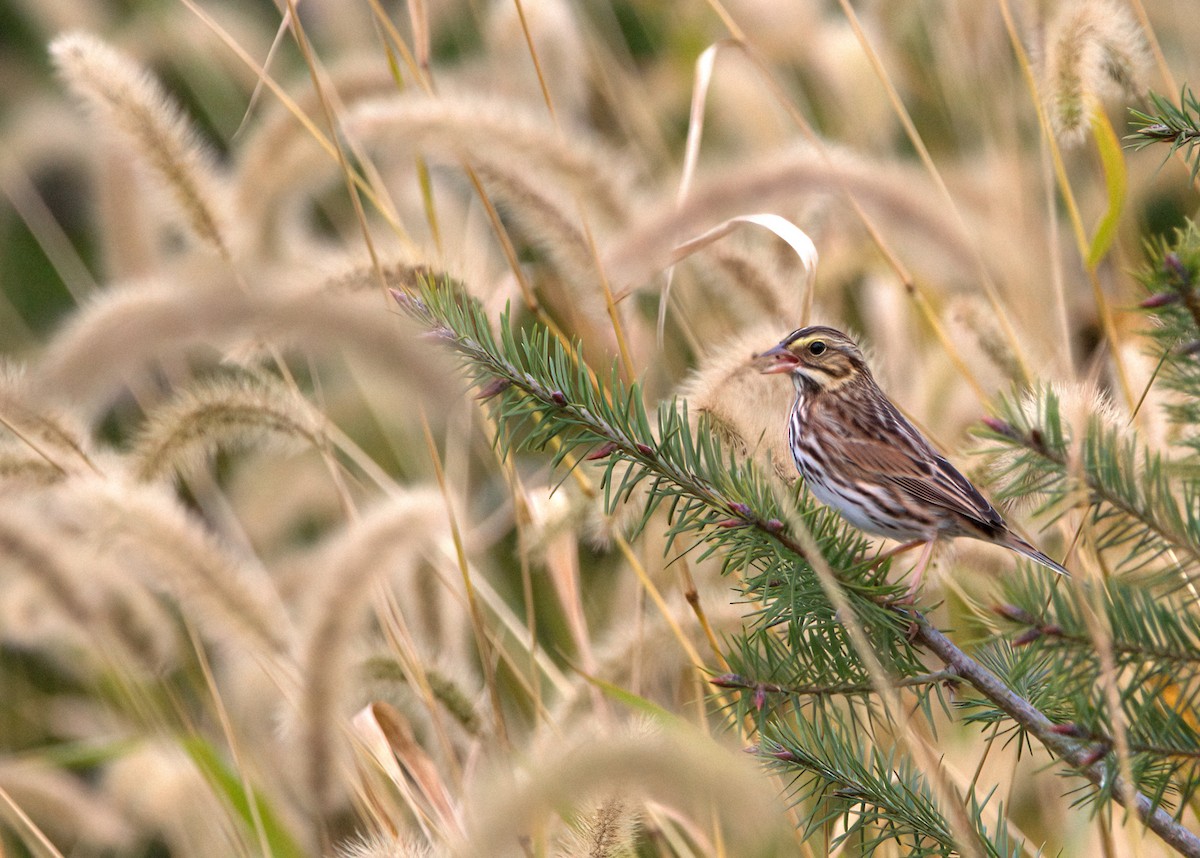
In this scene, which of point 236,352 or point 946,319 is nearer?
point 236,352

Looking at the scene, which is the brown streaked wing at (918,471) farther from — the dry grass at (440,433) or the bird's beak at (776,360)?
the bird's beak at (776,360)

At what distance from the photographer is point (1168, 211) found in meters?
5.11

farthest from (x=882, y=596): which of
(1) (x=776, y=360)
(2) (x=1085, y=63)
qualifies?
(2) (x=1085, y=63)

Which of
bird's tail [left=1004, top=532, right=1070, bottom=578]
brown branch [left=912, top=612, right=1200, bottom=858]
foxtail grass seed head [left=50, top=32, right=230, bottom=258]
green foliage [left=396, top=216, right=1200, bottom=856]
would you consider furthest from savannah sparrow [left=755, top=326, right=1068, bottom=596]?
foxtail grass seed head [left=50, top=32, right=230, bottom=258]

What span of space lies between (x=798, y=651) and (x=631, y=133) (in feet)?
9.07

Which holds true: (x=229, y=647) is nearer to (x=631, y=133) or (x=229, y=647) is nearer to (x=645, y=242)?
(x=645, y=242)

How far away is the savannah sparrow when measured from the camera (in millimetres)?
2344

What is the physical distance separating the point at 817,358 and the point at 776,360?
27 cm

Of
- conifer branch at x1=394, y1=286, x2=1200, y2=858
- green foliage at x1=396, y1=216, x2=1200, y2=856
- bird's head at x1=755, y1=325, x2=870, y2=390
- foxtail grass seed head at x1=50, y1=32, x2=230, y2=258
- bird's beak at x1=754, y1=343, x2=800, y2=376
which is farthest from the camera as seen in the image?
foxtail grass seed head at x1=50, y1=32, x2=230, y2=258

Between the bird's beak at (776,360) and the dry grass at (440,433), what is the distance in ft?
0.15

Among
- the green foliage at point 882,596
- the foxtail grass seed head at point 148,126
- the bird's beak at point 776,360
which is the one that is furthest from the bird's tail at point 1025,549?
the foxtail grass seed head at point 148,126

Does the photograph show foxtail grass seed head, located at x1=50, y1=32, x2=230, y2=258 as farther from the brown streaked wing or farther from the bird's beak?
the brown streaked wing

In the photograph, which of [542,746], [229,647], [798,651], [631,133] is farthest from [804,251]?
[631,133]

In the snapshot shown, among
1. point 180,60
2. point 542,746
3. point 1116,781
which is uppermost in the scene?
point 180,60
